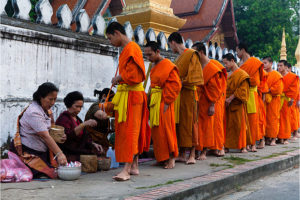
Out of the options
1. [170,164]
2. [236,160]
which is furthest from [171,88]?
[236,160]

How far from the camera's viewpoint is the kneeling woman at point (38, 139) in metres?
3.99

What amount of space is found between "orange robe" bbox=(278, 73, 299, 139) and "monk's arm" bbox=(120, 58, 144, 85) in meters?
5.41

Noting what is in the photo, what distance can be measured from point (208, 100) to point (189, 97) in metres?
0.55

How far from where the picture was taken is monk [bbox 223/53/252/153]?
21.6ft

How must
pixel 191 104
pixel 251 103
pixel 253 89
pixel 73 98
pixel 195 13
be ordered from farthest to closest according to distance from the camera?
pixel 195 13
pixel 253 89
pixel 251 103
pixel 191 104
pixel 73 98

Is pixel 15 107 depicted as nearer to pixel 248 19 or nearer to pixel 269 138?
pixel 269 138

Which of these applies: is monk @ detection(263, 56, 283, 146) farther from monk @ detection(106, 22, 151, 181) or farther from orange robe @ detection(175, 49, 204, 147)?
monk @ detection(106, 22, 151, 181)

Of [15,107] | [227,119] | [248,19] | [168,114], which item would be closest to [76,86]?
[15,107]

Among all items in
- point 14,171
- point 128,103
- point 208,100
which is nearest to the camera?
point 14,171

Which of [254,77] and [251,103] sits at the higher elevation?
[254,77]

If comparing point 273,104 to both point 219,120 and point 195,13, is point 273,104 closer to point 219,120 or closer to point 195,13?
point 219,120

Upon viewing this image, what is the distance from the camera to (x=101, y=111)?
438 cm

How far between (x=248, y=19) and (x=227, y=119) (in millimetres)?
17922

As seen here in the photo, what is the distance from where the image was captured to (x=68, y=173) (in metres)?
3.96
